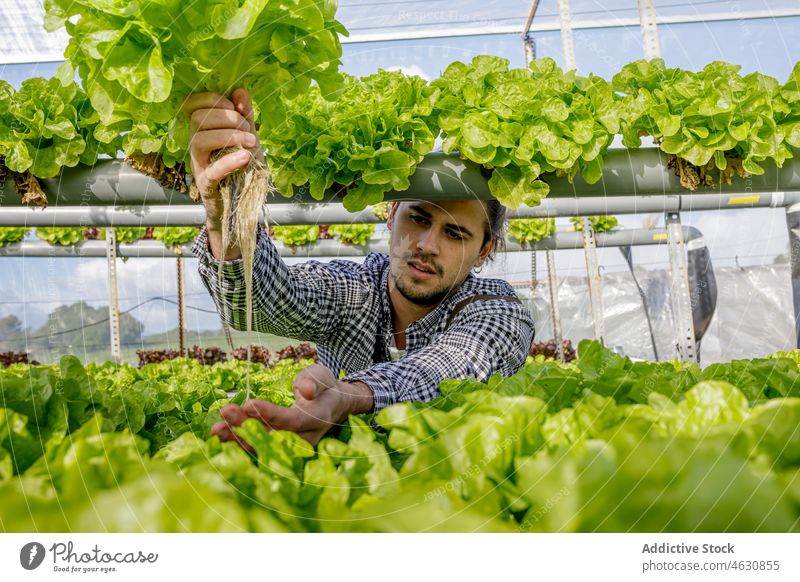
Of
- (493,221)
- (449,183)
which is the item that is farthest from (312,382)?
(493,221)

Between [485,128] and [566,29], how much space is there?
9.2 inches

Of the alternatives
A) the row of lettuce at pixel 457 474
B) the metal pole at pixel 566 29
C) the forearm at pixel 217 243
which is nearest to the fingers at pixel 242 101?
the forearm at pixel 217 243

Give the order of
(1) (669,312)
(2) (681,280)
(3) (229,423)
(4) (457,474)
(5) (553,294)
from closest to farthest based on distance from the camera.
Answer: (4) (457,474) < (3) (229,423) < (2) (681,280) < (5) (553,294) < (1) (669,312)

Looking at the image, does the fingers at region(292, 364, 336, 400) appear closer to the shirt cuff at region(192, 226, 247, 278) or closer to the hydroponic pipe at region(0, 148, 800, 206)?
the shirt cuff at region(192, 226, 247, 278)

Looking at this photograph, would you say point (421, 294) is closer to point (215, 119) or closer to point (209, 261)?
point (209, 261)

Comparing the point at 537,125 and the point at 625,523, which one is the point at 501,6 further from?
the point at 625,523

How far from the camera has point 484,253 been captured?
6.17ft

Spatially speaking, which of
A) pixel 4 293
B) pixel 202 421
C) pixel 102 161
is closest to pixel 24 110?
pixel 102 161

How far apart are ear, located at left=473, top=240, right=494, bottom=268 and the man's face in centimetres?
21

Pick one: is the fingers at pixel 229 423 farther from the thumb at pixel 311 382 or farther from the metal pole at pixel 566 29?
the metal pole at pixel 566 29

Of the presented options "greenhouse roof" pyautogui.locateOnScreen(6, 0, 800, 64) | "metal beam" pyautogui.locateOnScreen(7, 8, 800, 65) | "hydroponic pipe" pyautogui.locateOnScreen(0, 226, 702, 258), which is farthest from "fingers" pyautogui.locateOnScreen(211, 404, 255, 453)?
"hydroponic pipe" pyautogui.locateOnScreen(0, 226, 702, 258)

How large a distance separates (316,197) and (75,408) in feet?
2.30

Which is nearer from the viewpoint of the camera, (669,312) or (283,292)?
(283,292)

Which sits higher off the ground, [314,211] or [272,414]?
[314,211]
